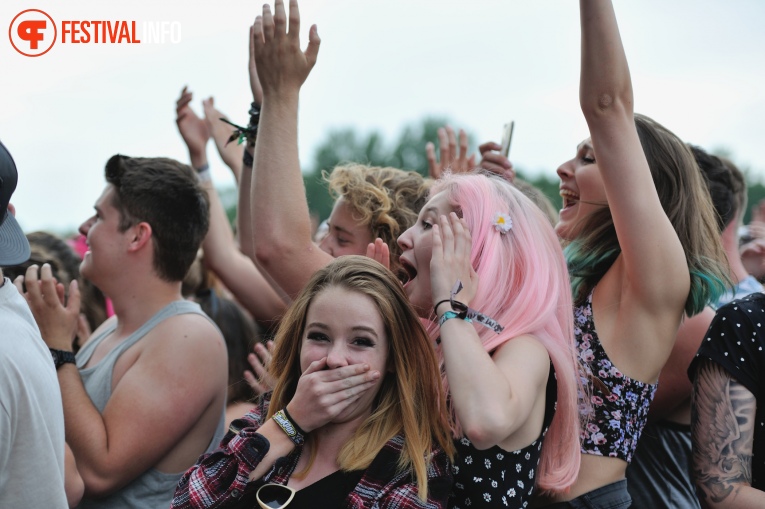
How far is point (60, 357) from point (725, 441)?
2.34 meters

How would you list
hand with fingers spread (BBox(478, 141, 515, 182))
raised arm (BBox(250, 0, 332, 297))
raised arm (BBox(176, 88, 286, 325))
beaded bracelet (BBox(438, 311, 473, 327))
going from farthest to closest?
raised arm (BBox(176, 88, 286, 325))
hand with fingers spread (BBox(478, 141, 515, 182))
raised arm (BBox(250, 0, 332, 297))
beaded bracelet (BBox(438, 311, 473, 327))

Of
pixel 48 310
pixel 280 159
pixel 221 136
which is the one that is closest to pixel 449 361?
pixel 280 159

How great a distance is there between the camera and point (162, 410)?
314cm

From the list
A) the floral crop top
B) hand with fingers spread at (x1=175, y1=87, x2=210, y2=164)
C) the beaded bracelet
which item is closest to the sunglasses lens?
the beaded bracelet

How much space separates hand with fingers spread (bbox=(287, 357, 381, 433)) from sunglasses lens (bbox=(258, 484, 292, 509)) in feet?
0.56

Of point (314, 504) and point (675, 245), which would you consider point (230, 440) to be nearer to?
point (314, 504)

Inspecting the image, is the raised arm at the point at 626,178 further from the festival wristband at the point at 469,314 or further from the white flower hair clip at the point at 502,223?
the festival wristband at the point at 469,314

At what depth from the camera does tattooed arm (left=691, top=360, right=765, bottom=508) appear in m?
2.60

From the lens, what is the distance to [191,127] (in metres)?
5.04

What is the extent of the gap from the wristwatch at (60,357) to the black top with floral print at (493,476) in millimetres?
1604

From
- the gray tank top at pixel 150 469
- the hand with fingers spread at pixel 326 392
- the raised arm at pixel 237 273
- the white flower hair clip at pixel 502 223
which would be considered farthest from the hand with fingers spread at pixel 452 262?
the raised arm at pixel 237 273

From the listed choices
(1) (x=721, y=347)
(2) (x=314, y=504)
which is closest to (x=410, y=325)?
(2) (x=314, y=504)

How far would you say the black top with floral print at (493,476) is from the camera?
7.34 feet

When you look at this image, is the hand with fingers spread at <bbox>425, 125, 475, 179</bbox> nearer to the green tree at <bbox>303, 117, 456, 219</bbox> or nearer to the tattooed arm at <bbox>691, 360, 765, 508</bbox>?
the tattooed arm at <bbox>691, 360, 765, 508</bbox>
